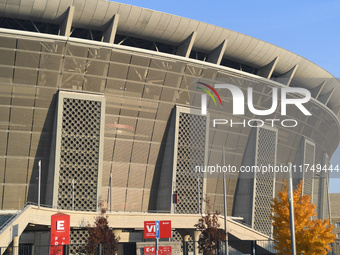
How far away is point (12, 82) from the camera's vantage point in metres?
43.9

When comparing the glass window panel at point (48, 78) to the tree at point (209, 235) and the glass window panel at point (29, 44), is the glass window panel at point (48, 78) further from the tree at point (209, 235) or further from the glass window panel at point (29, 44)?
the tree at point (209, 235)

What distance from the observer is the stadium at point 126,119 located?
145 ft

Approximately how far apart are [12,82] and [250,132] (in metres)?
26.7

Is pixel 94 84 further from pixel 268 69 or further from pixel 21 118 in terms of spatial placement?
pixel 268 69

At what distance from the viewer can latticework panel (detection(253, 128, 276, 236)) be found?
56.4 meters

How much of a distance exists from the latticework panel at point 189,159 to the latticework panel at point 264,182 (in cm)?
809

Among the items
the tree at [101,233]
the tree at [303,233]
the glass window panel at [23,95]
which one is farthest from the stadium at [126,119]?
the tree at [303,233]

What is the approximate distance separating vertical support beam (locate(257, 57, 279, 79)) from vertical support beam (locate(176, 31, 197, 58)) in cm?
1154

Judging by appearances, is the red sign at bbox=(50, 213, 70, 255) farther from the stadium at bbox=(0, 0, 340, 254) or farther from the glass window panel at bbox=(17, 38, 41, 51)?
the glass window panel at bbox=(17, 38, 41, 51)

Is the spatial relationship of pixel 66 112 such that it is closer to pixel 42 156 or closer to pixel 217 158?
pixel 42 156

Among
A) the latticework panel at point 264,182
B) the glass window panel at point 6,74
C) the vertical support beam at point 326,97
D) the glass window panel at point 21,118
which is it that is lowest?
the latticework panel at point 264,182

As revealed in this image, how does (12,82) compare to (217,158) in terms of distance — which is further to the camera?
(217,158)

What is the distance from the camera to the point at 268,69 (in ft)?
191

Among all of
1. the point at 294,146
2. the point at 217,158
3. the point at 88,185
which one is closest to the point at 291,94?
the point at 294,146
